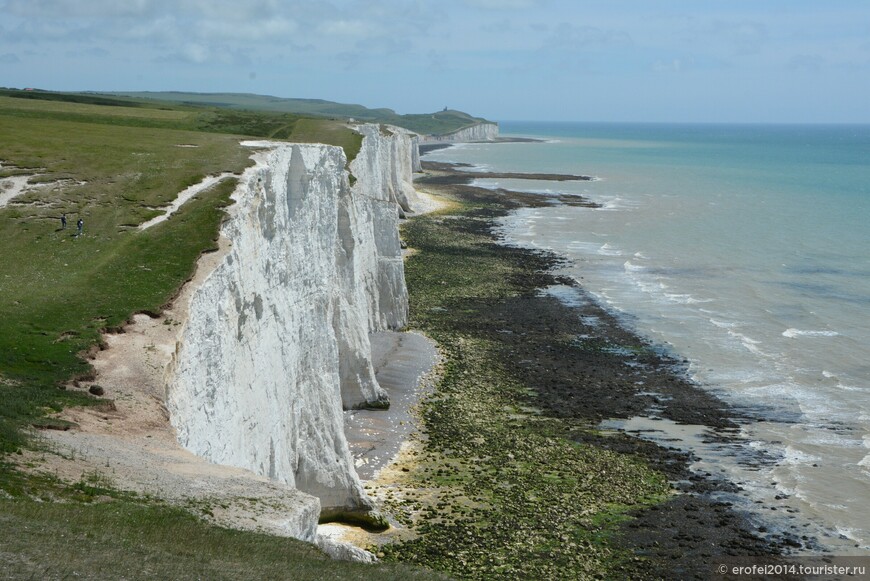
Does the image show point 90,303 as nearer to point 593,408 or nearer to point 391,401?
point 391,401

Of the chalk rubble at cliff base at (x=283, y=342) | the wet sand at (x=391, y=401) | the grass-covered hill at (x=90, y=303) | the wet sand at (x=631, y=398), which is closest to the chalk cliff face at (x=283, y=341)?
the chalk rubble at cliff base at (x=283, y=342)

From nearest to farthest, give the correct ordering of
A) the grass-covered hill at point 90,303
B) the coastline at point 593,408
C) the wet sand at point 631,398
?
the grass-covered hill at point 90,303 < the coastline at point 593,408 < the wet sand at point 631,398

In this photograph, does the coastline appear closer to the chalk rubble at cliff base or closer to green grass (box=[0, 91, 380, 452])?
the chalk rubble at cliff base

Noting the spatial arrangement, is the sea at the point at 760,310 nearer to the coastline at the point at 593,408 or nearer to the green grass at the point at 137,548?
the coastline at the point at 593,408

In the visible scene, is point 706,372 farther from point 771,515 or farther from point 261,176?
point 261,176

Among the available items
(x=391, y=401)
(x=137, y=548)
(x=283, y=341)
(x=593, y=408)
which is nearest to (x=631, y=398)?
(x=593, y=408)

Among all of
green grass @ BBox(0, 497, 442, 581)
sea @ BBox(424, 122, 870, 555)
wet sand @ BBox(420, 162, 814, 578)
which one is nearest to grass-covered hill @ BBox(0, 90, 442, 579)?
green grass @ BBox(0, 497, 442, 581)

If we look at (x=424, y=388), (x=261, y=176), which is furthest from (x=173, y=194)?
(x=424, y=388)
